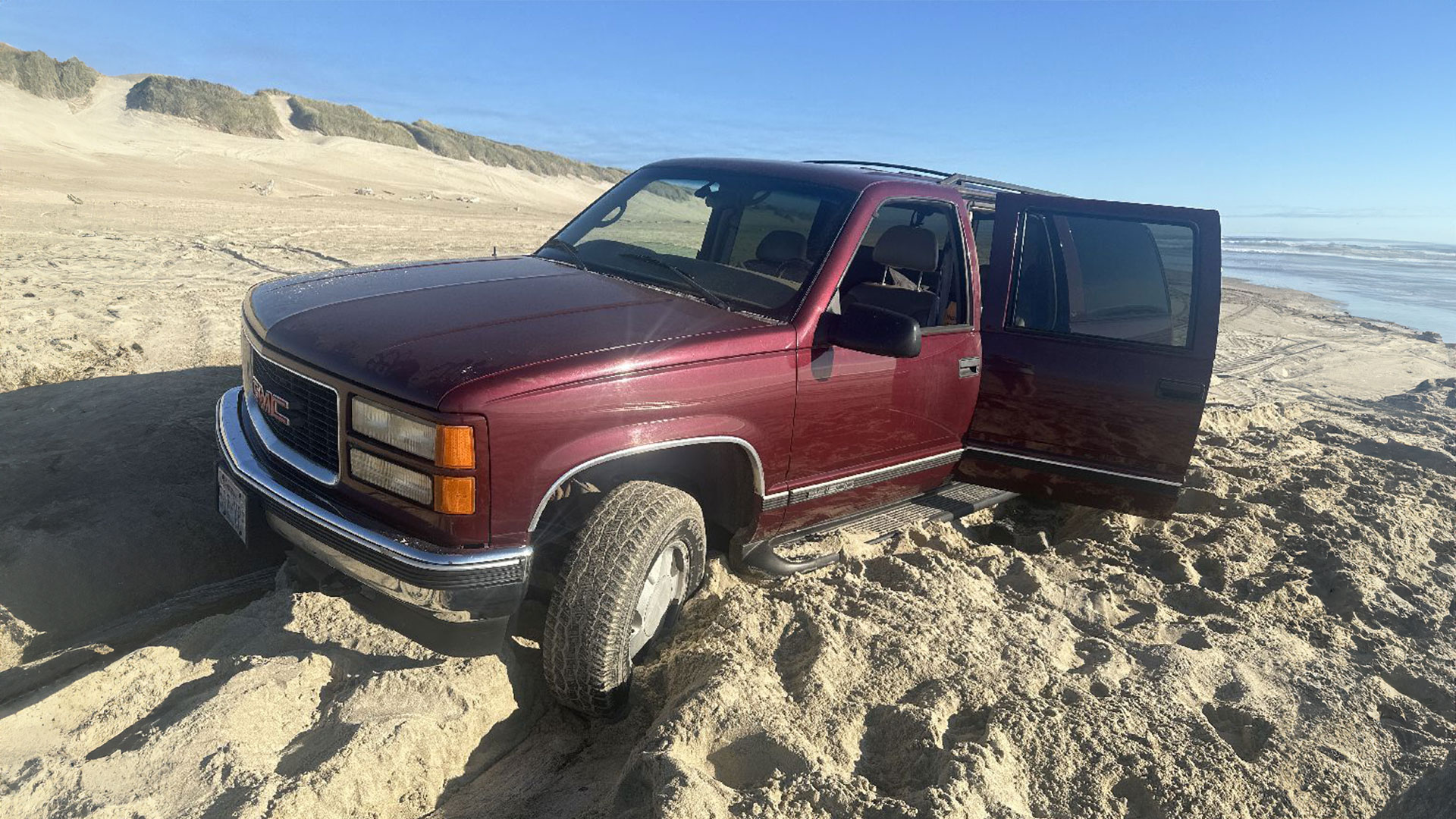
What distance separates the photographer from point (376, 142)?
3900cm

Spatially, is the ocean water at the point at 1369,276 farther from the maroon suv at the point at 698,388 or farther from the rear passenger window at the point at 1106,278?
the maroon suv at the point at 698,388

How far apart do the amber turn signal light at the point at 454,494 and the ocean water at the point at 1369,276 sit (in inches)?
665

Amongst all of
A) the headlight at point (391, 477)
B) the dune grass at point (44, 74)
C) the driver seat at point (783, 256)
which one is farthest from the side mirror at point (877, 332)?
the dune grass at point (44, 74)

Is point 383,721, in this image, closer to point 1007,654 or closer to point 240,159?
point 1007,654

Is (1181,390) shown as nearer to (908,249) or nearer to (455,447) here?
(908,249)

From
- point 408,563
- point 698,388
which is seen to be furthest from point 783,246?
point 408,563

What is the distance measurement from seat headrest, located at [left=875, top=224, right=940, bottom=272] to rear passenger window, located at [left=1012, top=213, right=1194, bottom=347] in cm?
75

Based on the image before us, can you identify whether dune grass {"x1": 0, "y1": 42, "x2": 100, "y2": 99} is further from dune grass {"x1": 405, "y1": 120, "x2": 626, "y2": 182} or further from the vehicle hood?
the vehicle hood

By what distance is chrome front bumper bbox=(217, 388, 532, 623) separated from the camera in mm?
2422

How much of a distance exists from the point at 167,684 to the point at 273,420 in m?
0.85

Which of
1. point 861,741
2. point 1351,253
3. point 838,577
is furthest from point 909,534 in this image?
point 1351,253

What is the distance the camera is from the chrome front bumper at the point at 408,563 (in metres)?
2.42

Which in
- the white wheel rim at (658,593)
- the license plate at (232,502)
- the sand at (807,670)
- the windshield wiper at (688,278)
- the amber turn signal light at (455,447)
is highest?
the windshield wiper at (688,278)

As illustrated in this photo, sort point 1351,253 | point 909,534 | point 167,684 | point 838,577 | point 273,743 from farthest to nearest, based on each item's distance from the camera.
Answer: point 1351,253 → point 909,534 → point 838,577 → point 167,684 → point 273,743
